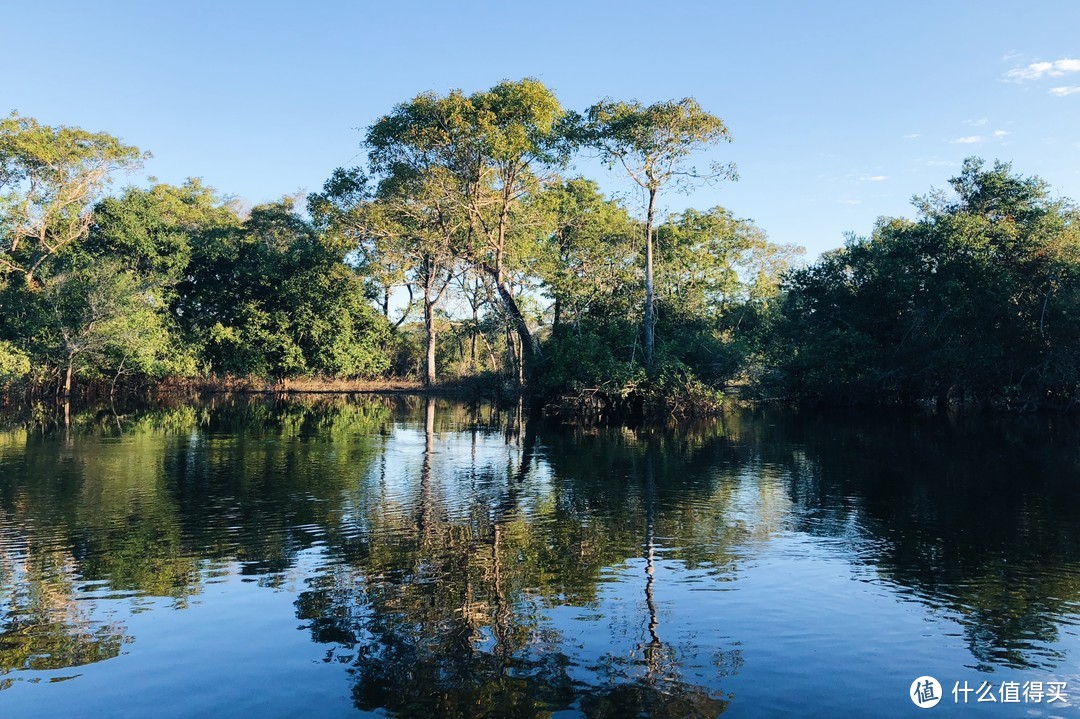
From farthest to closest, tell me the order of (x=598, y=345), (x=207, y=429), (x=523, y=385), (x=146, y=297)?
(x=146, y=297)
(x=523, y=385)
(x=598, y=345)
(x=207, y=429)

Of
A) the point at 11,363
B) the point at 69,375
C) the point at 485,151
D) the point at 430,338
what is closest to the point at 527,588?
the point at 485,151

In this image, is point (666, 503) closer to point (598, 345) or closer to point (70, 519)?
point (70, 519)

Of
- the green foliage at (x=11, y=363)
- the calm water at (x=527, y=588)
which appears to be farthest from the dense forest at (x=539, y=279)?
the calm water at (x=527, y=588)

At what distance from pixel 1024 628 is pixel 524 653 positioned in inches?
194

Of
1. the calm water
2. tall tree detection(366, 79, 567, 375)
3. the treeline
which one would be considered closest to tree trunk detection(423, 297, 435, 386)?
the treeline

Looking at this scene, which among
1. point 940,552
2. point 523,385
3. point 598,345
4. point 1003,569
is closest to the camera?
point 1003,569

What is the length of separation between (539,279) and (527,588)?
36.3 meters

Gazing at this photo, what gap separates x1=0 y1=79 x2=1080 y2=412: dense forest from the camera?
33.5m

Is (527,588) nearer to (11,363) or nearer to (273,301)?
(11,363)

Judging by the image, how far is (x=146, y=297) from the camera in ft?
143

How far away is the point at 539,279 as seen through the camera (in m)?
43.9

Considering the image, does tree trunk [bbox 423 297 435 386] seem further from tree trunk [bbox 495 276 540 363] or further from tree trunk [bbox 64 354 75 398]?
tree trunk [bbox 64 354 75 398]

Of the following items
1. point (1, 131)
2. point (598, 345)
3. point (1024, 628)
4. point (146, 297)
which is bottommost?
point (1024, 628)

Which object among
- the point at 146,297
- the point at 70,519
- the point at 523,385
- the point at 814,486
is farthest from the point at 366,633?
the point at 146,297
